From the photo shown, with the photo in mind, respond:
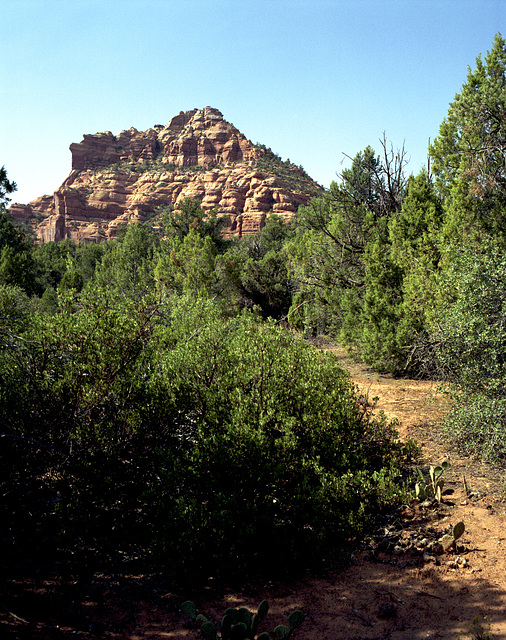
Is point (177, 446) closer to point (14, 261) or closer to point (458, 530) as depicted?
point (458, 530)

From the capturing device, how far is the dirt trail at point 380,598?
4.15 m

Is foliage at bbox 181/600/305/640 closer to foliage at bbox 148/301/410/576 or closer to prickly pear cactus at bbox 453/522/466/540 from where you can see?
foliage at bbox 148/301/410/576

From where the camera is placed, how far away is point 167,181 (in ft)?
426

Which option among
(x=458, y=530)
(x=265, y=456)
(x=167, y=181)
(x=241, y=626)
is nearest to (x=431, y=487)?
(x=458, y=530)

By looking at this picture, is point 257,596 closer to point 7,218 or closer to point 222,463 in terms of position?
point 222,463

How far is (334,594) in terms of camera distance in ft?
15.6

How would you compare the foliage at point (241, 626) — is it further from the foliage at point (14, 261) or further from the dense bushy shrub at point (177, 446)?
the foliage at point (14, 261)

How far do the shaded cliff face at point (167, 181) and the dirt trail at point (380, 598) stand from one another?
317ft

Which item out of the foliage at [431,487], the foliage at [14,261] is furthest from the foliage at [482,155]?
the foliage at [14,261]

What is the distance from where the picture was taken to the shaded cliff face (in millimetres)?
108125

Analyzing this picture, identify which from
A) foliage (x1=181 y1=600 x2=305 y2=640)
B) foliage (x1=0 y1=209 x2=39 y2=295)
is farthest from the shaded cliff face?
foliage (x1=181 y1=600 x2=305 y2=640)

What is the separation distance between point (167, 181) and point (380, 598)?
5289 inches

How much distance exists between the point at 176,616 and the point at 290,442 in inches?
84.1

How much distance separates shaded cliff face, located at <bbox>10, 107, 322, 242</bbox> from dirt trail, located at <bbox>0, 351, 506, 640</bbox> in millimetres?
96624
